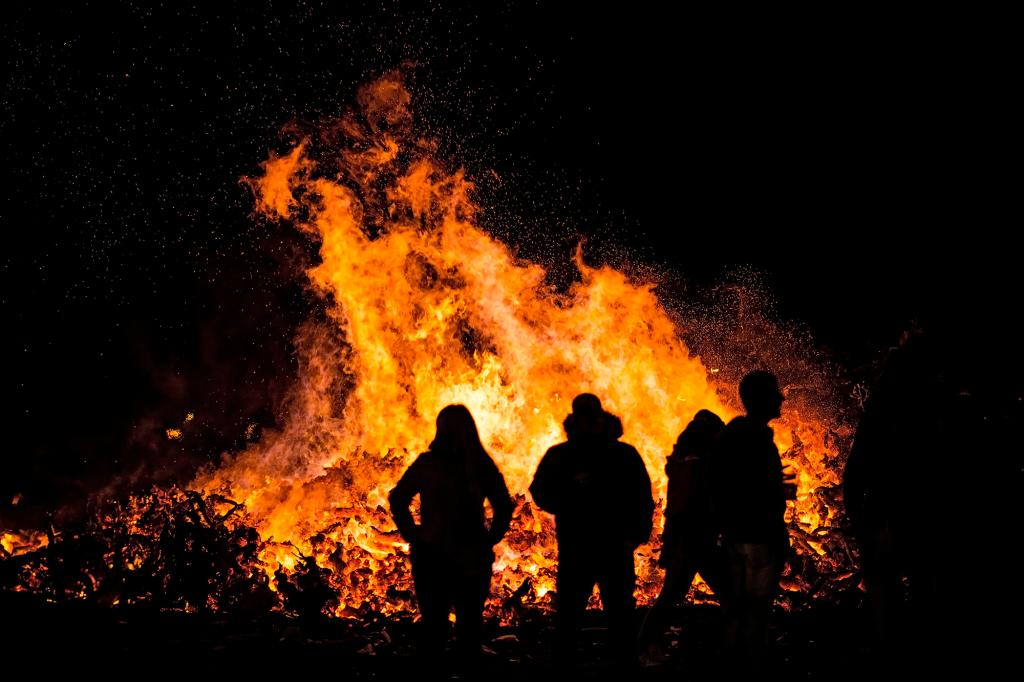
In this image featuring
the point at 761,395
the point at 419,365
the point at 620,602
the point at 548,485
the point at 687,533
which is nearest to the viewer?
the point at 761,395

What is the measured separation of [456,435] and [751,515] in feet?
6.45

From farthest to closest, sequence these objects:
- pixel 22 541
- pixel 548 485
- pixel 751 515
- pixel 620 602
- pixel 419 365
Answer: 1. pixel 419 365
2. pixel 22 541
3. pixel 548 485
4. pixel 620 602
5. pixel 751 515

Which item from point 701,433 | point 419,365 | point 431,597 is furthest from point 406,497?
point 419,365

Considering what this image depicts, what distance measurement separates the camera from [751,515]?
15.2 feet

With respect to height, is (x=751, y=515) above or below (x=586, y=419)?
below

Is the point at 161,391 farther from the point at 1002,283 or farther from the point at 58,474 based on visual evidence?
the point at 1002,283

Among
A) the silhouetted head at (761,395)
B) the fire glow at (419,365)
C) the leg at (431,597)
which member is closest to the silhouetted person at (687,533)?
the silhouetted head at (761,395)

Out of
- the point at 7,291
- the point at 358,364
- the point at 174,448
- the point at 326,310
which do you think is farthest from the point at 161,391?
the point at 358,364

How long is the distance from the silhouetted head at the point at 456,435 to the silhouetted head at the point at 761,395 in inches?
70.5

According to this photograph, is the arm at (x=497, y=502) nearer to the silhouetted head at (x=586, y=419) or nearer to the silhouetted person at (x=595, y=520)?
the silhouetted person at (x=595, y=520)

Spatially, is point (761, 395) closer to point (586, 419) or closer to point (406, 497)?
point (586, 419)

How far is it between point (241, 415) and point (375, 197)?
22.2 feet

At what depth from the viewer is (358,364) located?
11.1 m

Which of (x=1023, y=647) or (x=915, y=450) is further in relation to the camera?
(x=1023, y=647)
